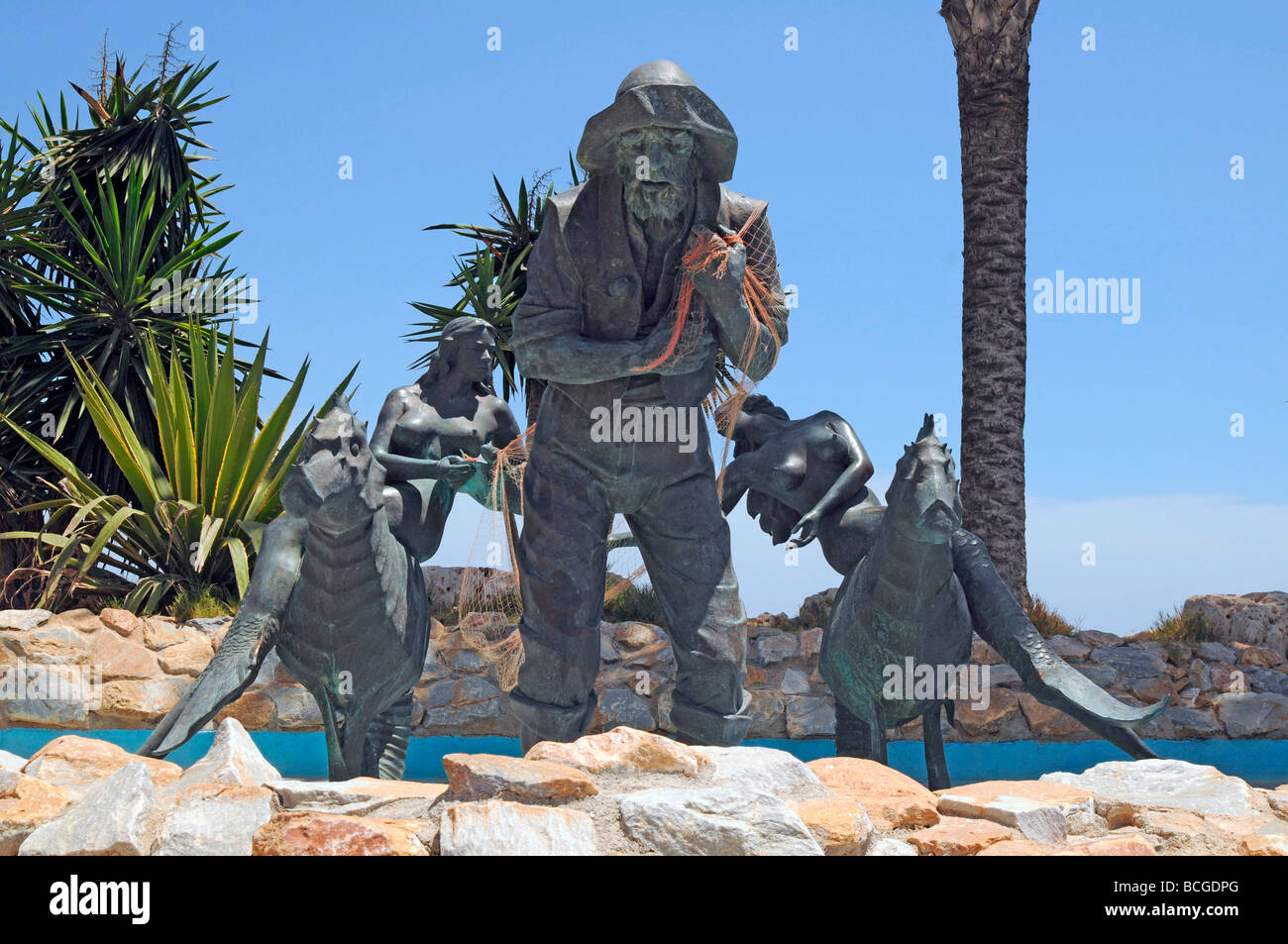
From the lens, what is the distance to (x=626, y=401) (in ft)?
12.0

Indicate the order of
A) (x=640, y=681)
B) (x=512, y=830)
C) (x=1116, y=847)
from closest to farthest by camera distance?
(x=512, y=830) < (x=1116, y=847) < (x=640, y=681)

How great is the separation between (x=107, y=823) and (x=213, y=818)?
0.64 feet

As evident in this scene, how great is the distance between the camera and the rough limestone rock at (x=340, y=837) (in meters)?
2.22

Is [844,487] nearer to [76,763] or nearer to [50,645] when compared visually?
[76,763]

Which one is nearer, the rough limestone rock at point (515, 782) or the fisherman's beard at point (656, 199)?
the rough limestone rock at point (515, 782)

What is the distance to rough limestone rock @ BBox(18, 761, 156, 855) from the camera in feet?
7.49

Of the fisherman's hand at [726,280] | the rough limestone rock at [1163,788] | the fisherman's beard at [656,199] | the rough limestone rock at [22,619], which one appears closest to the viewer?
the rough limestone rock at [1163,788]

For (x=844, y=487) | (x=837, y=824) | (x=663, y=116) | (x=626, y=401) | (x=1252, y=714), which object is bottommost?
(x=1252, y=714)

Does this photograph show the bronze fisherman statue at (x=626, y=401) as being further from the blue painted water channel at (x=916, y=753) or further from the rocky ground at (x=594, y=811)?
the blue painted water channel at (x=916, y=753)

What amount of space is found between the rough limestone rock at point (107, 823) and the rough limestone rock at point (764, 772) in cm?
117

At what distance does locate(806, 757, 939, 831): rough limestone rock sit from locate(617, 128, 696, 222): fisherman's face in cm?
167

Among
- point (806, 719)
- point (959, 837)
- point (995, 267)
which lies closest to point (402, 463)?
point (959, 837)

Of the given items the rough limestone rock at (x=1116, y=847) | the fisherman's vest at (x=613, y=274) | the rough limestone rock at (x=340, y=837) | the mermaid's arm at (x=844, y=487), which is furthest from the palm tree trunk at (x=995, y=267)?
the rough limestone rock at (x=340, y=837)
